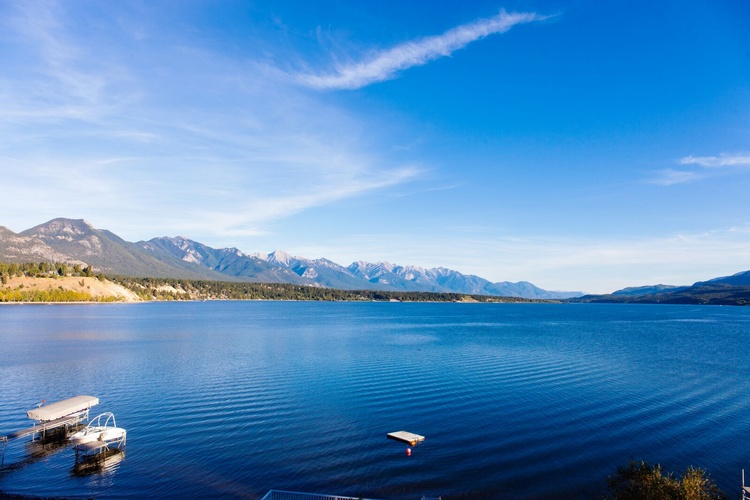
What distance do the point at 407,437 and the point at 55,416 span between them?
28.6 m

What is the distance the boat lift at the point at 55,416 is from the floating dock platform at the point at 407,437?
89.5ft

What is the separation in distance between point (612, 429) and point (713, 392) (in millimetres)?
23298

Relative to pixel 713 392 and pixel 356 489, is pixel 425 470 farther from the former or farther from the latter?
pixel 713 392

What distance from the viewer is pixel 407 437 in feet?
116

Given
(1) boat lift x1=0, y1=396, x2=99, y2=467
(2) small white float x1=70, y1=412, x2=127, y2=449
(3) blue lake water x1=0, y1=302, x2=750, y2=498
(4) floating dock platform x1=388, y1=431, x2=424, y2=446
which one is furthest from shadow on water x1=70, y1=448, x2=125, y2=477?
(4) floating dock platform x1=388, y1=431, x2=424, y2=446

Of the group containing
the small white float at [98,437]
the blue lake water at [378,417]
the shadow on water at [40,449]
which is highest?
the small white float at [98,437]

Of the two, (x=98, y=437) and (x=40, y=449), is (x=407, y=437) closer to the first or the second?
(x=98, y=437)

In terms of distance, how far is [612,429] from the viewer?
39562 millimetres

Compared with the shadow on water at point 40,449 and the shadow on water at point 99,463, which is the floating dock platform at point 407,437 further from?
the shadow on water at point 40,449

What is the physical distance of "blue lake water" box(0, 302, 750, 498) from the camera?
29.3 m

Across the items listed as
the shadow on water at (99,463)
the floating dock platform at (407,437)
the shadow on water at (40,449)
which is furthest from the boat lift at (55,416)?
the floating dock platform at (407,437)

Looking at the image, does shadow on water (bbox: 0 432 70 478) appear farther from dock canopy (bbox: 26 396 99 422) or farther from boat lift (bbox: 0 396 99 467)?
dock canopy (bbox: 26 396 99 422)

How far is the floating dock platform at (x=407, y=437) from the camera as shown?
34906mm

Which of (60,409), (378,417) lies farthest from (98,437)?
(378,417)
